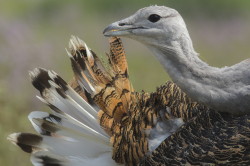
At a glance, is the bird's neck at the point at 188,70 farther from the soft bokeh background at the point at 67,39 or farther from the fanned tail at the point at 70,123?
the soft bokeh background at the point at 67,39

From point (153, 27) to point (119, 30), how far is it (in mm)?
166

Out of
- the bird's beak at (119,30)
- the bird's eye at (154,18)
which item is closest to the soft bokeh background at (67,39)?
the bird's beak at (119,30)

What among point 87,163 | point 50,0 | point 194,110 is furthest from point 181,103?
point 50,0

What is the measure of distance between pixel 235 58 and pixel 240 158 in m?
4.21

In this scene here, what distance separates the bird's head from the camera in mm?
3604

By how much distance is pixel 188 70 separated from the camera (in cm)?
358

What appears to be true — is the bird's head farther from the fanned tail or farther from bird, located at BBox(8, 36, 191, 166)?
the fanned tail

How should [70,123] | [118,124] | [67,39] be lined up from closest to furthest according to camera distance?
[118,124]
[70,123]
[67,39]

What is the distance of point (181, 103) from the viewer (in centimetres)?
386

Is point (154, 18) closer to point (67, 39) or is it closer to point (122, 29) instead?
point (122, 29)

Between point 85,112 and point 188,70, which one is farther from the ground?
point 85,112

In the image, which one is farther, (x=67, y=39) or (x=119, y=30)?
(x=67, y=39)

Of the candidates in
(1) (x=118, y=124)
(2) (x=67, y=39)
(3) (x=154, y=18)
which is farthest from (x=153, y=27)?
(2) (x=67, y=39)

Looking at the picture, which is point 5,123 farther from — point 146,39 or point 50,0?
point 50,0
